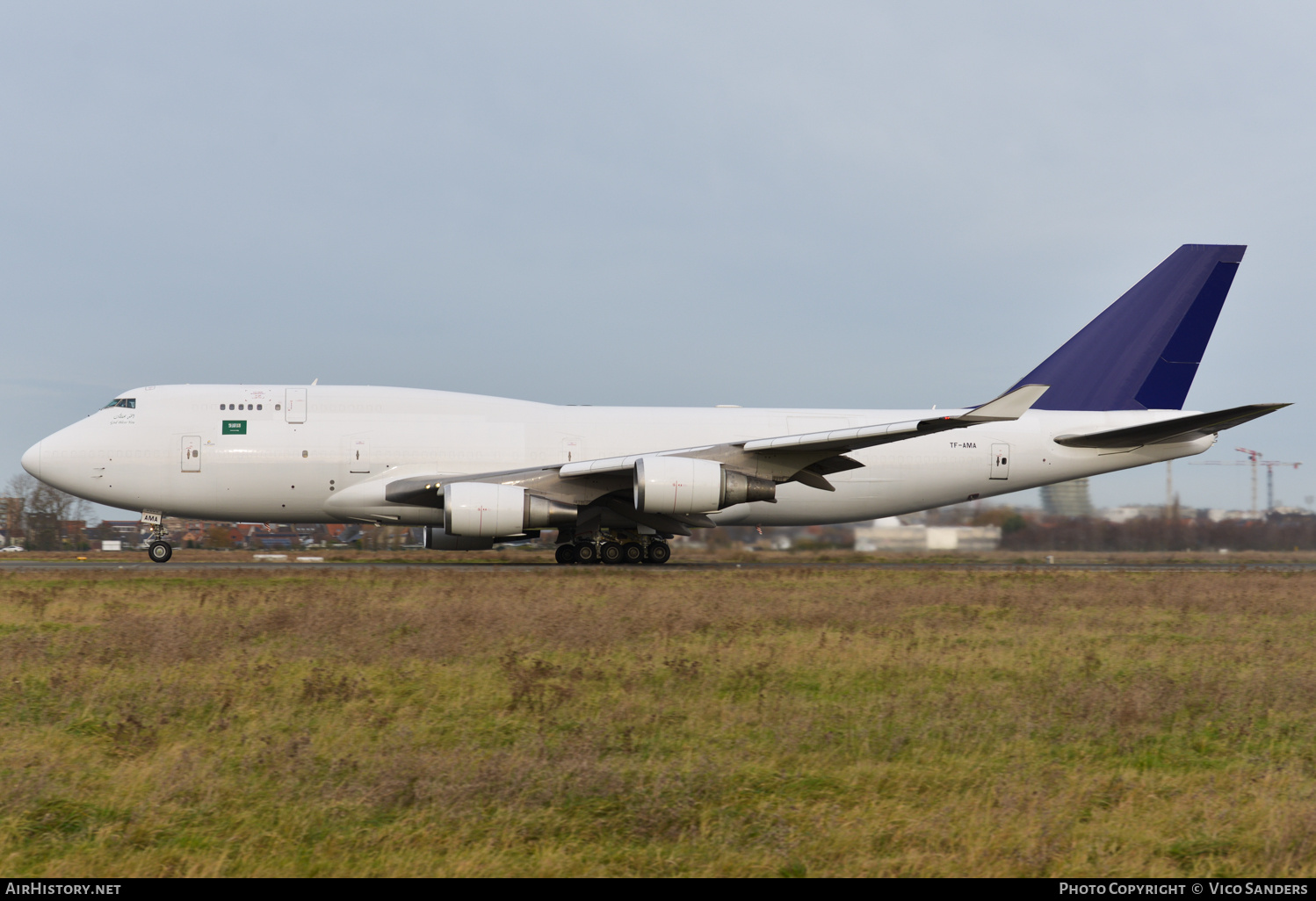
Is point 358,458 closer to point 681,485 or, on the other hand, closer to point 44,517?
point 681,485

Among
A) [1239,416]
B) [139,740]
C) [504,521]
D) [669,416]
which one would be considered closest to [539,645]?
[139,740]

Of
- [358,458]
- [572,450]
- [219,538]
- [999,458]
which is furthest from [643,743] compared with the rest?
[219,538]

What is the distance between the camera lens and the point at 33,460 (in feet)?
70.2

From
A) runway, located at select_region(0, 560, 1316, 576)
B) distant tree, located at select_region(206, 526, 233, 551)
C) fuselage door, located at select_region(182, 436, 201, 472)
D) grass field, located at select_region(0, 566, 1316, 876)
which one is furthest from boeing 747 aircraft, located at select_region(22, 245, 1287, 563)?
distant tree, located at select_region(206, 526, 233, 551)

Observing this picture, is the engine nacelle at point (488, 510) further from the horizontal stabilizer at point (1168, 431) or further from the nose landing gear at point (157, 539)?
the horizontal stabilizer at point (1168, 431)

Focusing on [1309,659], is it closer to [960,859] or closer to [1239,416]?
[960,859]

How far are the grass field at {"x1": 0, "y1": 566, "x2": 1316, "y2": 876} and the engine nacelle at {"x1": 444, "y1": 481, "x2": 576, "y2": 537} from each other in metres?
6.67

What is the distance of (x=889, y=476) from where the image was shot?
23625mm

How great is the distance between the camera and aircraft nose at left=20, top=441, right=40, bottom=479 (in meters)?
21.3

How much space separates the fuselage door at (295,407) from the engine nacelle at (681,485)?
7.29 metres

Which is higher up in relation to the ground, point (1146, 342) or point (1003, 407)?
point (1146, 342)

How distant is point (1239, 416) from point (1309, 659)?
1226 cm

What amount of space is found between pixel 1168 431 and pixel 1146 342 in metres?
3.01

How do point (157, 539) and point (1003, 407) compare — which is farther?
point (157, 539)
